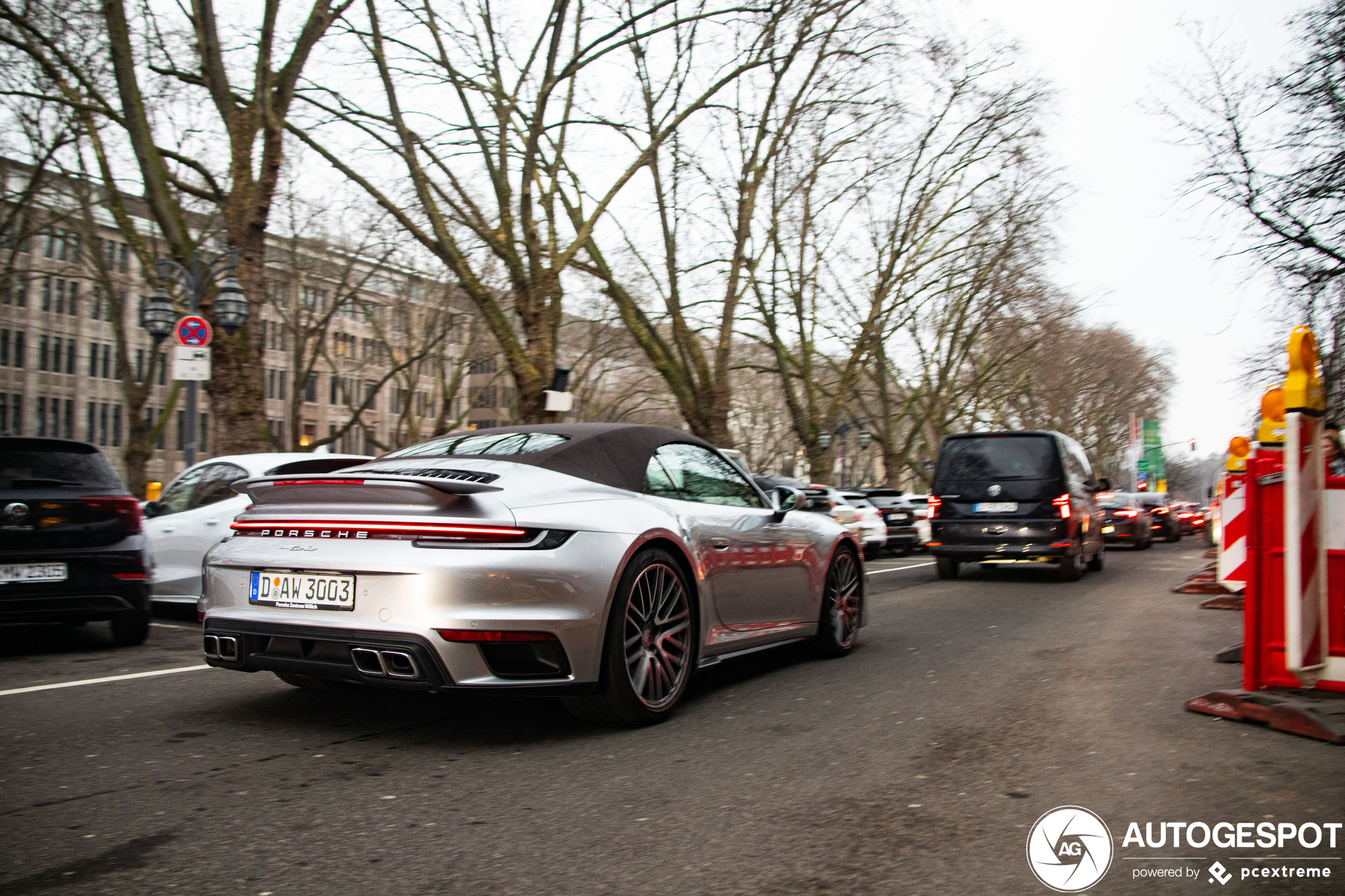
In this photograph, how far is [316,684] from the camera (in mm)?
5695

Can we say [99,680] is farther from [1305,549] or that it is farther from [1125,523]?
[1125,523]

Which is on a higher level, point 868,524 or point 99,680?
point 868,524

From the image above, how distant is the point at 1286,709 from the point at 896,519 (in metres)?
20.4

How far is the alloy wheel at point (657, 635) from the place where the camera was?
5.02m

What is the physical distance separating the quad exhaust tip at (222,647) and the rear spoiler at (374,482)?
0.64 metres

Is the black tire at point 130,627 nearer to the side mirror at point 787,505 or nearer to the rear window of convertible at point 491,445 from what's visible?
the rear window of convertible at point 491,445

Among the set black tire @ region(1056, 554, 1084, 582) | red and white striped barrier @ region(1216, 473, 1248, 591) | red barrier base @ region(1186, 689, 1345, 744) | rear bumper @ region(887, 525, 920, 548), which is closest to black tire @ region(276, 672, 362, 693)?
red barrier base @ region(1186, 689, 1345, 744)

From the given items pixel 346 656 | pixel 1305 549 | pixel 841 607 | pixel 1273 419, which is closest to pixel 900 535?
pixel 841 607

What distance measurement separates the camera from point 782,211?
31406 millimetres

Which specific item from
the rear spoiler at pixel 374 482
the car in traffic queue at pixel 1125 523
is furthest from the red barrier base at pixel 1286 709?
the car in traffic queue at pixel 1125 523

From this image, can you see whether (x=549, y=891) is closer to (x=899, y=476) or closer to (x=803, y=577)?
(x=803, y=577)

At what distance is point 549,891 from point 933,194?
33.8m

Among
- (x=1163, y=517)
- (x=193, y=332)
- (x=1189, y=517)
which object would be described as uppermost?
(x=193, y=332)

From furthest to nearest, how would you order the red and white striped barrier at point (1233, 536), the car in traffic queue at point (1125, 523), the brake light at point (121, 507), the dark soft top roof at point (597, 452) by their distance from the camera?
1. the car in traffic queue at point (1125, 523)
2. the red and white striped barrier at point (1233, 536)
3. the brake light at point (121, 507)
4. the dark soft top roof at point (597, 452)
